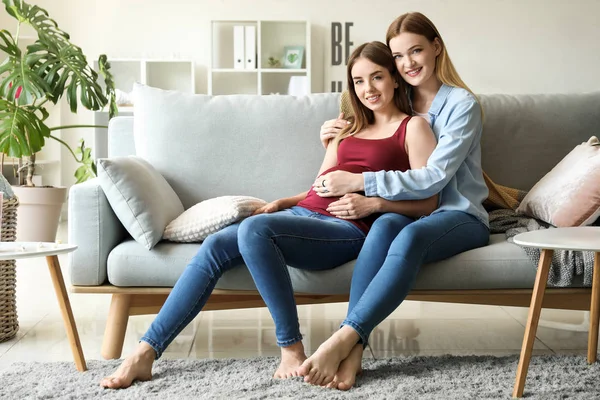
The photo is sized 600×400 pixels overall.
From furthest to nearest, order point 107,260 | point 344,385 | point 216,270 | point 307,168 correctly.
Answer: point 307,168 < point 107,260 < point 216,270 < point 344,385

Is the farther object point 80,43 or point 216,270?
point 80,43

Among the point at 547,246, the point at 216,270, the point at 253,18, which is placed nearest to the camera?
the point at 547,246

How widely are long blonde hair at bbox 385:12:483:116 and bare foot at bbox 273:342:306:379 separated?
0.95 meters

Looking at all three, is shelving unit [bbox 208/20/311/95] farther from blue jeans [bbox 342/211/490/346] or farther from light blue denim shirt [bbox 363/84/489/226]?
blue jeans [bbox 342/211/490/346]

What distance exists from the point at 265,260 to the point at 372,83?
69cm

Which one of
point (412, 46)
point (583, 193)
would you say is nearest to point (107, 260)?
point (412, 46)

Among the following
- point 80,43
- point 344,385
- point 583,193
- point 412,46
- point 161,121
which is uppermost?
point 80,43

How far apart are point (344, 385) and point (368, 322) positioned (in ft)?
0.52

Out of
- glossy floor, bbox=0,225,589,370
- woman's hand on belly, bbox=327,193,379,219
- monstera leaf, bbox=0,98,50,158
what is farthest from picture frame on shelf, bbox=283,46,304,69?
woman's hand on belly, bbox=327,193,379,219

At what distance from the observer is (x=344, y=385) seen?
1.68 m

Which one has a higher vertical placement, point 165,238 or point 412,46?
point 412,46

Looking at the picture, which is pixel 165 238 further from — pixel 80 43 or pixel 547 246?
pixel 80 43

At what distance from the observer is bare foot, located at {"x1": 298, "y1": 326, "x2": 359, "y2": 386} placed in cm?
167

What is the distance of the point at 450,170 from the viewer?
6.58ft
